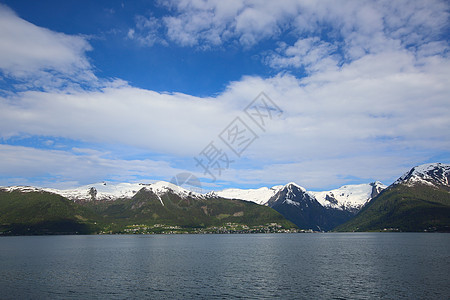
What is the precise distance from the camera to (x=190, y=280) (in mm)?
84438

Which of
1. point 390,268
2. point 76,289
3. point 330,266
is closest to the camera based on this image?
point 76,289

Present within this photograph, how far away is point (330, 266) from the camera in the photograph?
→ 4281 inches

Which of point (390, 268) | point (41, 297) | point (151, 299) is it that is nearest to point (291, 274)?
point (390, 268)

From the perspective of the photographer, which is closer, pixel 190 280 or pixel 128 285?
pixel 128 285

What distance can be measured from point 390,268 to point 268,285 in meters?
50.3

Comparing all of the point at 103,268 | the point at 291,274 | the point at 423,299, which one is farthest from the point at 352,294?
the point at 103,268

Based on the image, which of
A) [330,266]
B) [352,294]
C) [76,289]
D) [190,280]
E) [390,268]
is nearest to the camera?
[352,294]

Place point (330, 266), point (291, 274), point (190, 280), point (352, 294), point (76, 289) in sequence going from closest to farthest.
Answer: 1. point (352, 294)
2. point (76, 289)
3. point (190, 280)
4. point (291, 274)
5. point (330, 266)

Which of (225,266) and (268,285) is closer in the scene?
(268,285)

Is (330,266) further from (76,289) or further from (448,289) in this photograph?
(76,289)

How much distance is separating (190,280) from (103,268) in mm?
40819

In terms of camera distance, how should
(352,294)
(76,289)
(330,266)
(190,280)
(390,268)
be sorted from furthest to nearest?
1. (330,266)
2. (390,268)
3. (190,280)
4. (76,289)
5. (352,294)

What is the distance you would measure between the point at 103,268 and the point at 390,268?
9714cm

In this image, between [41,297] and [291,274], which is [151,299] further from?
[291,274]
